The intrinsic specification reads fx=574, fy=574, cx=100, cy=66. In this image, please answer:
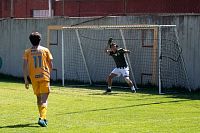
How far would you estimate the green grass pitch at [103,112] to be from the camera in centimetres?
1185

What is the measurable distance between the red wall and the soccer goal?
2.27 meters

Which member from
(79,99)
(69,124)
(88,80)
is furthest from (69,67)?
(69,124)

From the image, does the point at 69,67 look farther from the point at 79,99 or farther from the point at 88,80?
the point at 79,99

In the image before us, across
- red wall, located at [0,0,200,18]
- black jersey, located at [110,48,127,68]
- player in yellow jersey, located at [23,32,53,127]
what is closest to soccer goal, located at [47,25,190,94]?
black jersey, located at [110,48,127,68]

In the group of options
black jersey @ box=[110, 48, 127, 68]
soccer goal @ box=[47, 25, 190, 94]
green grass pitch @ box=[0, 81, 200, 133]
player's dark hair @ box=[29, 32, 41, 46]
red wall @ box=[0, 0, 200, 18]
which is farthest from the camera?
red wall @ box=[0, 0, 200, 18]

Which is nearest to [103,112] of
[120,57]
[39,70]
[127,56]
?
[39,70]

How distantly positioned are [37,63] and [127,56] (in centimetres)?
1045

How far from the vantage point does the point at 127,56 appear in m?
22.5

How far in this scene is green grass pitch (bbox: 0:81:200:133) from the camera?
1185 centimetres

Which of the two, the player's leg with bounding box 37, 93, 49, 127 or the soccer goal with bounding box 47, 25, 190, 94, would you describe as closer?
the player's leg with bounding box 37, 93, 49, 127

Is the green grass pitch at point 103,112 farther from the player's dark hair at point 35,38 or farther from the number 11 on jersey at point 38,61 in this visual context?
the player's dark hair at point 35,38

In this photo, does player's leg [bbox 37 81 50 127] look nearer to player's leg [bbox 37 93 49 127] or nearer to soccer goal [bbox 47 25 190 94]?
player's leg [bbox 37 93 49 127]

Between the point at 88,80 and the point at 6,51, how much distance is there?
584 centimetres

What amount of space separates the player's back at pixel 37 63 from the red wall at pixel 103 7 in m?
13.4
